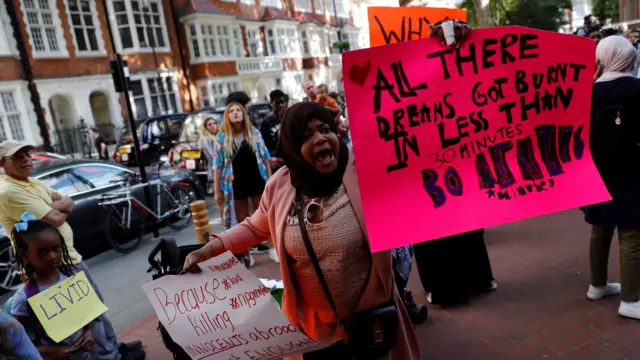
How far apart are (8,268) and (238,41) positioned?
79.4 feet

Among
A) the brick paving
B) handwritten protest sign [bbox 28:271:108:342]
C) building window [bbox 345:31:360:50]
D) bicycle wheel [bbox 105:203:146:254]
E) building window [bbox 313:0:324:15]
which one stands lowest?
the brick paving

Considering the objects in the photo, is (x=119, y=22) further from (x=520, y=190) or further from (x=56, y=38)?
(x=520, y=190)

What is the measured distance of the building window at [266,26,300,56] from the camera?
101 ft

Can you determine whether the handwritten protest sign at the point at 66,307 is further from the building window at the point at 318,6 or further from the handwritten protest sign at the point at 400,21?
the building window at the point at 318,6

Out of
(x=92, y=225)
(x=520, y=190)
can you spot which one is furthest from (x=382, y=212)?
(x=92, y=225)

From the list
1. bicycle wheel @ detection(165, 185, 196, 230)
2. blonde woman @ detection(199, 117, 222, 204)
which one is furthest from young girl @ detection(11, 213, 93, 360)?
bicycle wheel @ detection(165, 185, 196, 230)

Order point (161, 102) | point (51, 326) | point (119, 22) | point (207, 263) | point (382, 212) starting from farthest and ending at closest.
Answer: point (161, 102) → point (119, 22) → point (51, 326) → point (207, 263) → point (382, 212)

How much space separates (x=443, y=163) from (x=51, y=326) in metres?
2.33

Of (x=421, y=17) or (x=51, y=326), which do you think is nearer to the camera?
(x=51, y=326)

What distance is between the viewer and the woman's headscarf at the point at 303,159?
1.95 m

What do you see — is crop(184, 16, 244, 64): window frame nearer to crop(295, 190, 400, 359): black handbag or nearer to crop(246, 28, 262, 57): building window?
crop(246, 28, 262, 57): building window

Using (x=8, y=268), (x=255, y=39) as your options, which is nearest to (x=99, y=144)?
(x=8, y=268)

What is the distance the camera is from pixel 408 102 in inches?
74.9

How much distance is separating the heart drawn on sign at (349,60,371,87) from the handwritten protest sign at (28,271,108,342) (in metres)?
2.16
